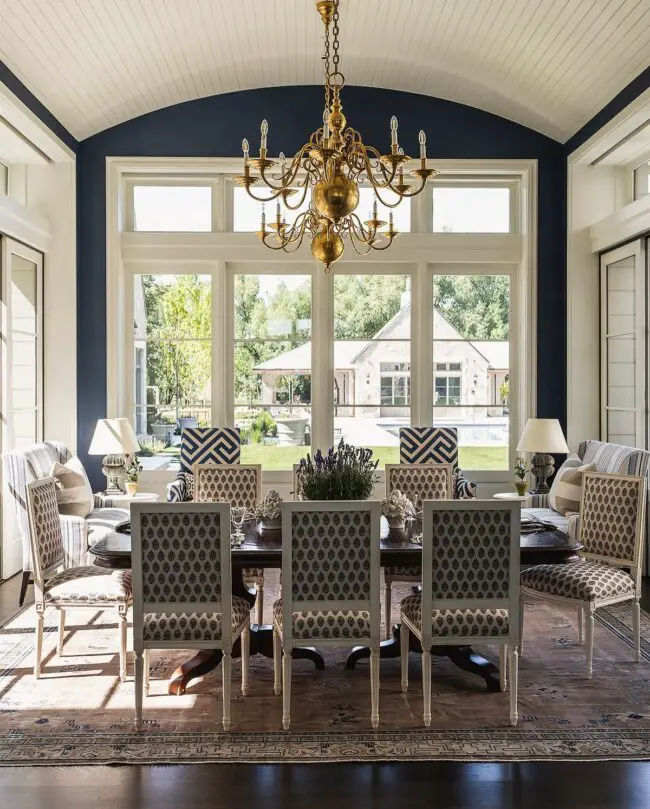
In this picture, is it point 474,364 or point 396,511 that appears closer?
point 396,511

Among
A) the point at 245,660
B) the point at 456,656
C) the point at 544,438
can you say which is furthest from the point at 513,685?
the point at 544,438

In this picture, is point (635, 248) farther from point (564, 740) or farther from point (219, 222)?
point (564, 740)

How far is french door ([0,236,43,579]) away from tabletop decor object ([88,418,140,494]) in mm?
647

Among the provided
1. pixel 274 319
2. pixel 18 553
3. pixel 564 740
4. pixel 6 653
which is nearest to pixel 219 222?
pixel 274 319

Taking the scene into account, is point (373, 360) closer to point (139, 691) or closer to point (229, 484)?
point (229, 484)

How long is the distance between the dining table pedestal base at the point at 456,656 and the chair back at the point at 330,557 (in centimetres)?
77

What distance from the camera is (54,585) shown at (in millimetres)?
3996

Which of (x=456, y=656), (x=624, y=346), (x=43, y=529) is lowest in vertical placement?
(x=456, y=656)

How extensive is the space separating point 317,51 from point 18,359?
3.42 metres

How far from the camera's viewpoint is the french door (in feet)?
19.2

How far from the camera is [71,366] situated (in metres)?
6.72

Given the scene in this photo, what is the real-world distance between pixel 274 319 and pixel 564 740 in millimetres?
4701

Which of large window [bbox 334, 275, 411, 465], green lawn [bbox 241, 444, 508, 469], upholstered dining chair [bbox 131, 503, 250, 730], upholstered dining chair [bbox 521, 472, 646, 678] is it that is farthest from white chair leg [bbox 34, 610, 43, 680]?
large window [bbox 334, 275, 411, 465]

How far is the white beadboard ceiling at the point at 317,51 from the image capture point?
5.02 metres
